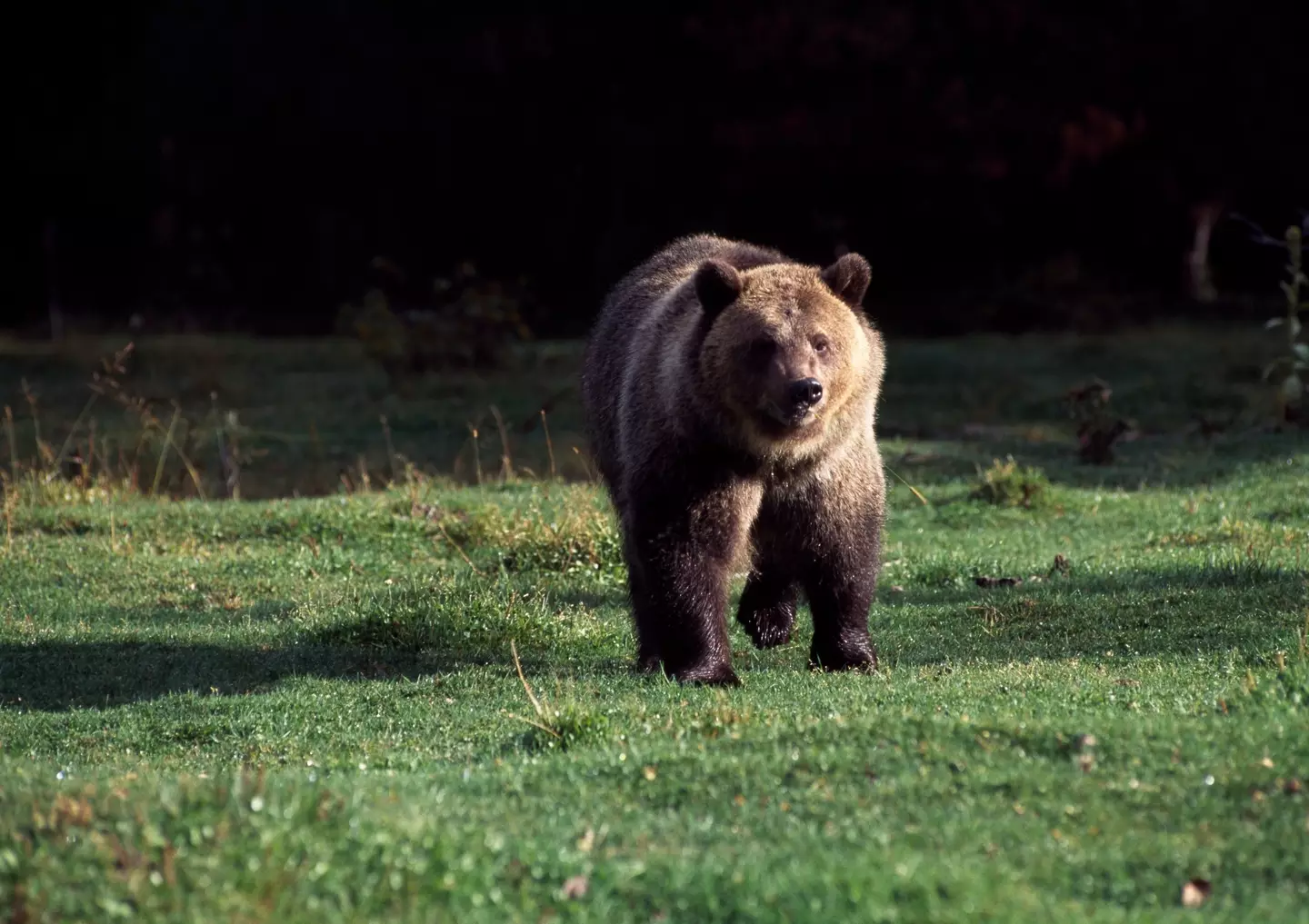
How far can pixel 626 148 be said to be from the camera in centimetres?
2809

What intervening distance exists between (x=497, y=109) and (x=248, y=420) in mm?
11471

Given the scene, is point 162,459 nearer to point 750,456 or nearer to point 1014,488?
point 1014,488

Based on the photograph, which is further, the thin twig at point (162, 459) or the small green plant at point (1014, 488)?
the thin twig at point (162, 459)

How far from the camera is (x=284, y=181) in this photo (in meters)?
30.2

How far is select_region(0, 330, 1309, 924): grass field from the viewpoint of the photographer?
4746 millimetres

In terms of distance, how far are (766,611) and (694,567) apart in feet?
4.78

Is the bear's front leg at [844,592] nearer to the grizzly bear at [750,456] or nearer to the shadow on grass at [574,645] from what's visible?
the grizzly bear at [750,456]

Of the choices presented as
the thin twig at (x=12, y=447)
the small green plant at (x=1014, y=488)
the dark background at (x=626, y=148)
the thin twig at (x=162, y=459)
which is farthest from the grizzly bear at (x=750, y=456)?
the dark background at (x=626, y=148)

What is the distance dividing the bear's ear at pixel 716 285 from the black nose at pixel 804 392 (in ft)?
2.17

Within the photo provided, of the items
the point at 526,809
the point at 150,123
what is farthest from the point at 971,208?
the point at 526,809

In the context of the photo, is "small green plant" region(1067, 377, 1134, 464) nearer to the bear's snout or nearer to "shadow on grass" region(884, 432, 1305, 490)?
"shadow on grass" region(884, 432, 1305, 490)

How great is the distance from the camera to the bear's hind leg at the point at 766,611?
912 cm

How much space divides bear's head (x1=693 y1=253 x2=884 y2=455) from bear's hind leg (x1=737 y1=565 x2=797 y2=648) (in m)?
1.41

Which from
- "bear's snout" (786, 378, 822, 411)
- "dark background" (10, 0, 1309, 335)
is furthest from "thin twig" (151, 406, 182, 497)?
"dark background" (10, 0, 1309, 335)
